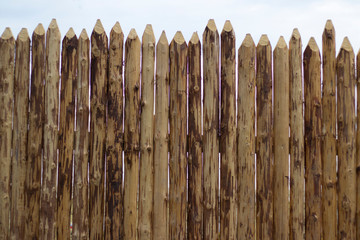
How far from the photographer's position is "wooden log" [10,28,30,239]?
6.07m

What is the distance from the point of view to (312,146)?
594 centimetres

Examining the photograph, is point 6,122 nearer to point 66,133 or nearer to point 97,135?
point 66,133

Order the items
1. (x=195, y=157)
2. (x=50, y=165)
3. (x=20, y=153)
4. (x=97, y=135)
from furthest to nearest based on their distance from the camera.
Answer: (x=20, y=153) → (x=50, y=165) → (x=97, y=135) → (x=195, y=157)

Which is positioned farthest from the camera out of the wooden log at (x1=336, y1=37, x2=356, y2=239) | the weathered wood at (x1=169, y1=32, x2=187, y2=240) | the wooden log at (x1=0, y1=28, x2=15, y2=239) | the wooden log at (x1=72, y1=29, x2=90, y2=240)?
the wooden log at (x1=0, y1=28, x2=15, y2=239)

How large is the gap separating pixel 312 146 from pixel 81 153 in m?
2.61

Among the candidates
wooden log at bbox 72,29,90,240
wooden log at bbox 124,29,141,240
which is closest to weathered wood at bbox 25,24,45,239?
wooden log at bbox 72,29,90,240

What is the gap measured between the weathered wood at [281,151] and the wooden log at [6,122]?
3.08m

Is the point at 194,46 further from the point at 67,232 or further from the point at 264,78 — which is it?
the point at 67,232

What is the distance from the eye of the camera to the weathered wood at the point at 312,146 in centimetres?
591

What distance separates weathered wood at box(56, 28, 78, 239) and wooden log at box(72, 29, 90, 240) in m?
0.07

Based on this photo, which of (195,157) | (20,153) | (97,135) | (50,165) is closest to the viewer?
(195,157)

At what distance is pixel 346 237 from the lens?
6004 millimetres

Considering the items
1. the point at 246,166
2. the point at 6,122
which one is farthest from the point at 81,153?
the point at 246,166

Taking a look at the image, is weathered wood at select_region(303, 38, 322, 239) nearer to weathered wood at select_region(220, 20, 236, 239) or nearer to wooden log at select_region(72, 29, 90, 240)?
weathered wood at select_region(220, 20, 236, 239)
